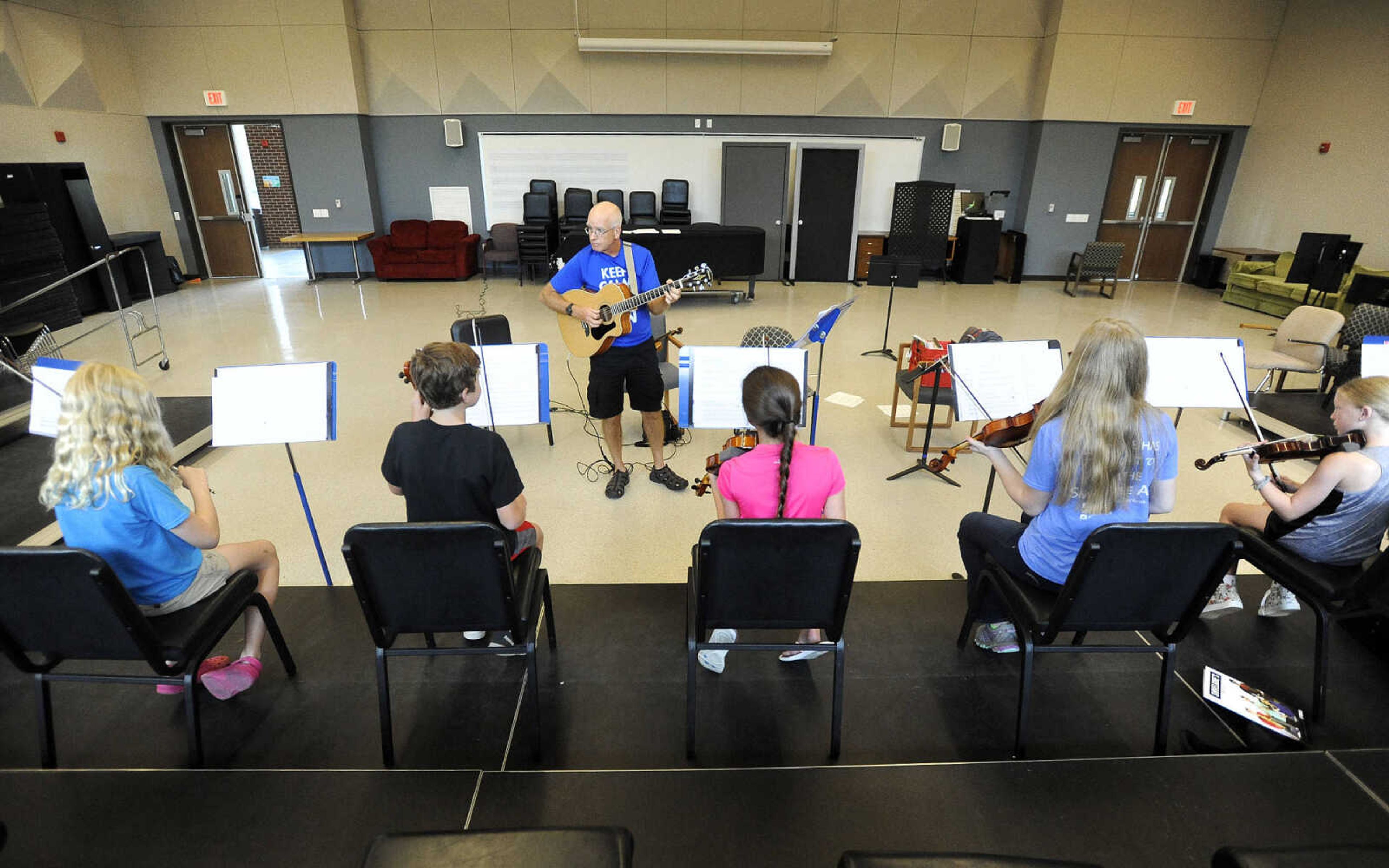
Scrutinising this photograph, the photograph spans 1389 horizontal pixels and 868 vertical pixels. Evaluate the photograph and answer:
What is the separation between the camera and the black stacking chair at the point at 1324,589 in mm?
2119

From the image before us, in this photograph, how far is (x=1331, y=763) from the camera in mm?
2031

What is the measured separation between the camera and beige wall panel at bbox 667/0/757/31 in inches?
384

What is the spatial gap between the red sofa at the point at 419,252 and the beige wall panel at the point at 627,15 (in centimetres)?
383

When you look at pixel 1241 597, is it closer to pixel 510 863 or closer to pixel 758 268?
pixel 510 863

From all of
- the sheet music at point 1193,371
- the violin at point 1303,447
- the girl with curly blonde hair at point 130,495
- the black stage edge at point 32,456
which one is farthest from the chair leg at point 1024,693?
the black stage edge at point 32,456

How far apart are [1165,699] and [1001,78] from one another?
1085 cm

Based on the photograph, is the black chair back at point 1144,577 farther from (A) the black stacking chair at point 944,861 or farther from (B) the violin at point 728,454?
(B) the violin at point 728,454

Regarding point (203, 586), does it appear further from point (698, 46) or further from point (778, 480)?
point (698, 46)

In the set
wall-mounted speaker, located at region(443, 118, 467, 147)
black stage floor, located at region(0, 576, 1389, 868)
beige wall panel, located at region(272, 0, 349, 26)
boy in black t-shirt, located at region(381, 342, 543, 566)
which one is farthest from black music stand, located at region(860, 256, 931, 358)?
beige wall panel, located at region(272, 0, 349, 26)

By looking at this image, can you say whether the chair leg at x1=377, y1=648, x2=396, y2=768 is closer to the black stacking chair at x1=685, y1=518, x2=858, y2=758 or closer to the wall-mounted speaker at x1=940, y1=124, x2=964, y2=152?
the black stacking chair at x1=685, y1=518, x2=858, y2=758

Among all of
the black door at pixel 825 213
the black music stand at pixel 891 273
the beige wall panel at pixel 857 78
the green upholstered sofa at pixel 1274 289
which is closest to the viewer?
the black music stand at pixel 891 273

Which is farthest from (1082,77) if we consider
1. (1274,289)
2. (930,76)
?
(1274,289)

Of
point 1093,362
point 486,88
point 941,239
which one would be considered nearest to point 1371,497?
point 1093,362

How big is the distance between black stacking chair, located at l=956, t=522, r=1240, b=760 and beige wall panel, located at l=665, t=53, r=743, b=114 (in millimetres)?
9855
